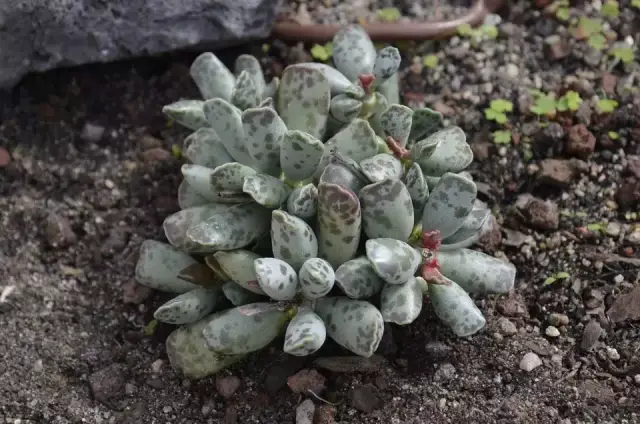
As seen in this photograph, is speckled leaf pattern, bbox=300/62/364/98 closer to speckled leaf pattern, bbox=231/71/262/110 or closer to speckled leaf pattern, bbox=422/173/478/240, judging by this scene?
speckled leaf pattern, bbox=231/71/262/110

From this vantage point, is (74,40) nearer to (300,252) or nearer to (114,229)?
(114,229)

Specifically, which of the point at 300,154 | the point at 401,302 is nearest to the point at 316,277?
the point at 401,302

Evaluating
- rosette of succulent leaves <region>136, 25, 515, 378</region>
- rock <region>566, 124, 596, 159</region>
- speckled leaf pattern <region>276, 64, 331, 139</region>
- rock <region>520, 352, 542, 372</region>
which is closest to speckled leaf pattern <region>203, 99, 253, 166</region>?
rosette of succulent leaves <region>136, 25, 515, 378</region>

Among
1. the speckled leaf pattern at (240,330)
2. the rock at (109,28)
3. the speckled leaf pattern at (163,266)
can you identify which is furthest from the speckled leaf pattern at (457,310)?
the rock at (109,28)

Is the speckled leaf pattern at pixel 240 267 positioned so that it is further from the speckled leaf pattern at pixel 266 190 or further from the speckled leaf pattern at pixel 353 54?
the speckled leaf pattern at pixel 353 54

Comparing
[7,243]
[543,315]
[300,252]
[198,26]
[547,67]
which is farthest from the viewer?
[547,67]

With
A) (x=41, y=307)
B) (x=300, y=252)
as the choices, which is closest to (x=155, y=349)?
(x=41, y=307)

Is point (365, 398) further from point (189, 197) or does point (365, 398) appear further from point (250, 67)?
point (250, 67)
